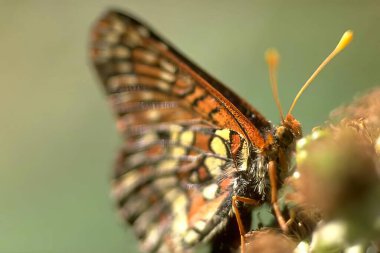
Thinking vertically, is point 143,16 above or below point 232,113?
above

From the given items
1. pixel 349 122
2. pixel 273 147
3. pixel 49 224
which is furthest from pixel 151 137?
pixel 49 224

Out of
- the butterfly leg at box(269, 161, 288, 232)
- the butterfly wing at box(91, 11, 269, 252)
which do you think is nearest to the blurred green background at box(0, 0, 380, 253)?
the butterfly wing at box(91, 11, 269, 252)

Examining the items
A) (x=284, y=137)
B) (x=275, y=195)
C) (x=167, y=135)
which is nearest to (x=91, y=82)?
(x=167, y=135)

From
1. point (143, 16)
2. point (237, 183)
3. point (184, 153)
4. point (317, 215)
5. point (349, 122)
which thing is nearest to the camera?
point (317, 215)

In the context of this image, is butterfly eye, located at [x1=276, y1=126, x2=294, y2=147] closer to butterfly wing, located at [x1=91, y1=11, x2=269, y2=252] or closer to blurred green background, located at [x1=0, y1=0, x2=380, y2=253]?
butterfly wing, located at [x1=91, y1=11, x2=269, y2=252]

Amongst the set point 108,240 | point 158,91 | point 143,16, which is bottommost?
point 108,240

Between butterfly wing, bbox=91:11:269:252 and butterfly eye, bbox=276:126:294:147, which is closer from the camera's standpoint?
butterfly eye, bbox=276:126:294:147

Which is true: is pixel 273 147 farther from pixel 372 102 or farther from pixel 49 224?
pixel 49 224
